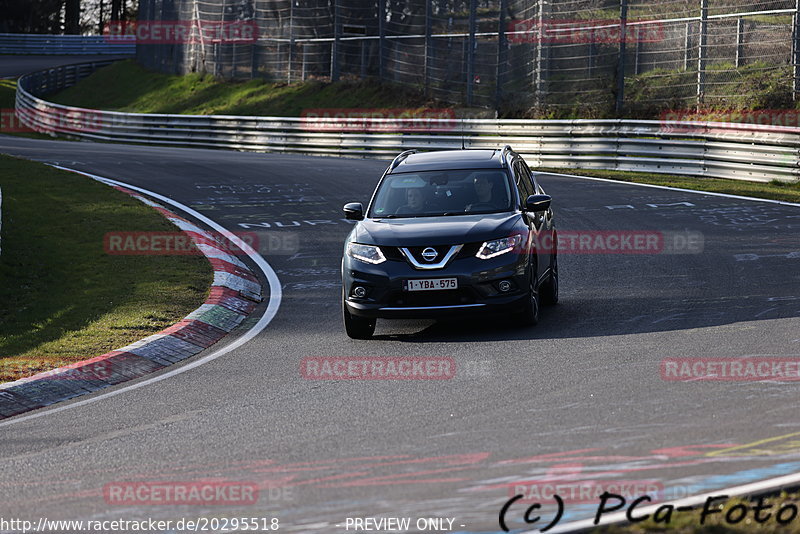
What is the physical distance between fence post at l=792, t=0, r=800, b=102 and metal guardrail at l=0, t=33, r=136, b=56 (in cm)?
5728

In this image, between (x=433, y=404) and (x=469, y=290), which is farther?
(x=469, y=290)

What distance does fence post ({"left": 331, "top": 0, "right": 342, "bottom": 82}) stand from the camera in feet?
129

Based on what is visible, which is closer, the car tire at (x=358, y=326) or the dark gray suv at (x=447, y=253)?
the dark gray suv at (x=447, y=253)

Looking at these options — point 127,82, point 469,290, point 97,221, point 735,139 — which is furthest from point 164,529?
point 127,82

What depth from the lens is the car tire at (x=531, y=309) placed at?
10.9 metres

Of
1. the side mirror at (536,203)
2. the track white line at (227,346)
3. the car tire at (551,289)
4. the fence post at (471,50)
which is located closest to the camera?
the track white line at (227,346)

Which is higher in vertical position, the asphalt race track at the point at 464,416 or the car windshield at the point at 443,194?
the car windshield at the point at 443,194

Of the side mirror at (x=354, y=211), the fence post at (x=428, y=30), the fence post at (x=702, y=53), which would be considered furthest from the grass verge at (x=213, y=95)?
the side mirror at (x=354, y=211)

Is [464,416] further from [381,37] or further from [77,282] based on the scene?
[381,37]

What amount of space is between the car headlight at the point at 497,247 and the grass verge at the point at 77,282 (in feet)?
11.1

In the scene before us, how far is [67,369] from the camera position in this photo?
9.76m

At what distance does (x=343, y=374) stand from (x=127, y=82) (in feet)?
164

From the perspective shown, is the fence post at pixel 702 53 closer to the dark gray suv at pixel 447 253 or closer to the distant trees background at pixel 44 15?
the dark gray suv at pixel 447 253

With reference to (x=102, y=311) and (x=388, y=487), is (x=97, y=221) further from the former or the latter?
(x=388, y=487)
